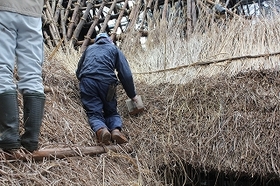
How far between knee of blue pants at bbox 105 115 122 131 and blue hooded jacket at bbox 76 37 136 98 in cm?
23

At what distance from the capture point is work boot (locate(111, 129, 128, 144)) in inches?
113

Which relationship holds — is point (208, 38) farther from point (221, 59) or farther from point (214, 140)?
point (214, 140)

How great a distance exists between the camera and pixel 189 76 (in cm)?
347

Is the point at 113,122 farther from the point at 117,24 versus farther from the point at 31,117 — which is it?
the point at 117,24

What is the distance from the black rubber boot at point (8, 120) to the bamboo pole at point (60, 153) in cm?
7

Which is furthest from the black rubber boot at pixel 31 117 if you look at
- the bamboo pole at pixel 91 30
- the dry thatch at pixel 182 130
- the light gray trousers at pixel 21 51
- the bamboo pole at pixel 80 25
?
the bamboo pole at pixel 80 25

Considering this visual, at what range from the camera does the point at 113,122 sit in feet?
9.98

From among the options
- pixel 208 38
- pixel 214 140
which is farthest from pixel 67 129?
pixel 208 38

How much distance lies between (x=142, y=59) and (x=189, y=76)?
2.30 feet

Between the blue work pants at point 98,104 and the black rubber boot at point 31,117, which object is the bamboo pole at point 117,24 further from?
the black rubber boot at point 31,117

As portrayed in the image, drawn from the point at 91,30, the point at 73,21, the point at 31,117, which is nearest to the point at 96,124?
the point at 31,117

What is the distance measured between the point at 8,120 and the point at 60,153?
495mm

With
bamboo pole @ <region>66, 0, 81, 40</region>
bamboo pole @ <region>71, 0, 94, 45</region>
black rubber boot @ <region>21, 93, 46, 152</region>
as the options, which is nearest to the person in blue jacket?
black rubber boot @ <region>21, 93, 46, 152</region>

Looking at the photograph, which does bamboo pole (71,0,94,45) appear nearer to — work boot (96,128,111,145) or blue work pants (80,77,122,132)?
blue work pants (80,77,122,132)
